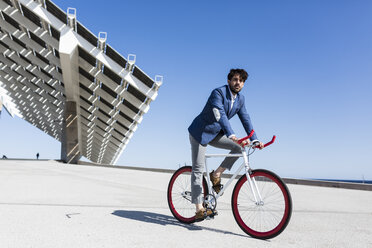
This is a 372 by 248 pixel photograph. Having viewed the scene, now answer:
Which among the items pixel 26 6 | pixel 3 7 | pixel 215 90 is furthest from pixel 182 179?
pixel 3 7

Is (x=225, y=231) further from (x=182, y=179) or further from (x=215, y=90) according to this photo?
(x=215, y=90)

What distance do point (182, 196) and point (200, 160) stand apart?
615 millimetres

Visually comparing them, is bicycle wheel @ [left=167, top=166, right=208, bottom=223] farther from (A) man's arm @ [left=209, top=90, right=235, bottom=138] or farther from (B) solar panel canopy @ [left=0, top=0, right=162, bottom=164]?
(B) solar panel canopy @ [left=0, top=0, right=162, bottom=164]

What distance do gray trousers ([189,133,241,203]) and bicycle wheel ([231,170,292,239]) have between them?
0.35 metres

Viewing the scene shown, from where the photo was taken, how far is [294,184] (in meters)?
10.6

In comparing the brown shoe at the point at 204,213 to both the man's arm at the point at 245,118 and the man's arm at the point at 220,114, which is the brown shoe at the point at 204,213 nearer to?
the man's arm at the point at 220,114

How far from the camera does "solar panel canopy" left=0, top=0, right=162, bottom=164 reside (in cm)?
1809

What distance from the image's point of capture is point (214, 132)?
137 inches

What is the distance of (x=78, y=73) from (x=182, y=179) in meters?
20.8

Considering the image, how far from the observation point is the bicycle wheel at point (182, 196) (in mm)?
3797

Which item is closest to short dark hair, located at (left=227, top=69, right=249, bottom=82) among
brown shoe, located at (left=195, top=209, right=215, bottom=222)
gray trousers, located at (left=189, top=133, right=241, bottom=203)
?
gray trousers, located at (left=189, top=133, right=241, bottom=203)

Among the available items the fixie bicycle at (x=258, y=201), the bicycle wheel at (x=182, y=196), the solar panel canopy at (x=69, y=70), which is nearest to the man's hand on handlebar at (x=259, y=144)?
the fixie bicycle at (x=258, y=201)

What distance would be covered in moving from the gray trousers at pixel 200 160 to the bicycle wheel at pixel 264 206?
0.35m

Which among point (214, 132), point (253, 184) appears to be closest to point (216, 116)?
point (214, 132)
